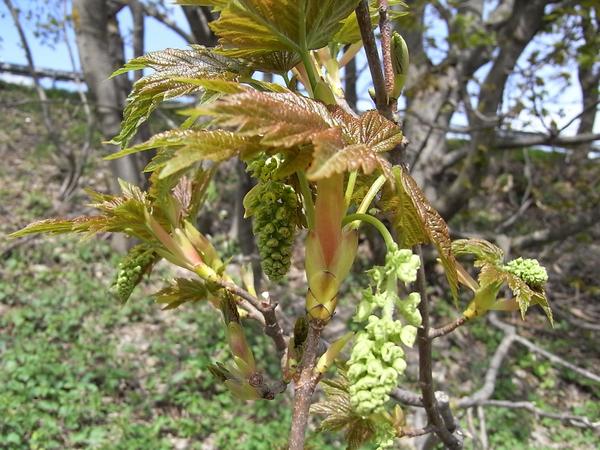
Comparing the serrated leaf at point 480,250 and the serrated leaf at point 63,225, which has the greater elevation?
the serrated leaf at point 480,250

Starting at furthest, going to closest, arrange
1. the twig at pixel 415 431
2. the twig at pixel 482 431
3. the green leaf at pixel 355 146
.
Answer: the twig at pixel 482 431 < the twig at pixel 415 431 < the green leaf at pixel 355 146

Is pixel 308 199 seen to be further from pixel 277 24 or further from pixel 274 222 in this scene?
pixel 277 24

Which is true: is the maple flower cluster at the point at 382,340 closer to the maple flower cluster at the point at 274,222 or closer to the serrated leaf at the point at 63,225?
the maple flower cluster at the point at 274,222

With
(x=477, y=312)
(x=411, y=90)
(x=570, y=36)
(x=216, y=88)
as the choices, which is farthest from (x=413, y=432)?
(x=570, y=36)

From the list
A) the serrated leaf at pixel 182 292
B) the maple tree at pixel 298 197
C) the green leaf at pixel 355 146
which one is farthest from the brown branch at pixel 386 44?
the serrated leaf at pixel 182 292

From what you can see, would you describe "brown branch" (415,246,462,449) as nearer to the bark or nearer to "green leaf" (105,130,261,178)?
"green leaf" (105,130,261,178)

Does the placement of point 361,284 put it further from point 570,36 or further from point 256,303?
point 256,303
